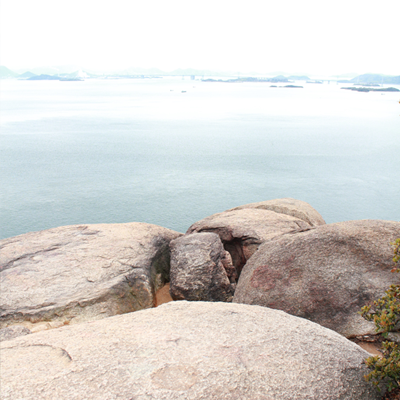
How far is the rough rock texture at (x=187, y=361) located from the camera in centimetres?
452

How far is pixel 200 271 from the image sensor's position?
10016 millimetres

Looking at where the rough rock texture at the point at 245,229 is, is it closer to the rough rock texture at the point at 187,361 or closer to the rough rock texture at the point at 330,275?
the rough rock texture at the point at 330,275

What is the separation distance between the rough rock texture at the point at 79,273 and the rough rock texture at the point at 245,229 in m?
1.58

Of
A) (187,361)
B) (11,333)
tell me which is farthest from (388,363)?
(11,333)

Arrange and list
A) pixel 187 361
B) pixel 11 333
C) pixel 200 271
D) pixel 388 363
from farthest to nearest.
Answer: pixel 200 271 → pixel 11 333 → pixel 388 363 → pixel 187 361

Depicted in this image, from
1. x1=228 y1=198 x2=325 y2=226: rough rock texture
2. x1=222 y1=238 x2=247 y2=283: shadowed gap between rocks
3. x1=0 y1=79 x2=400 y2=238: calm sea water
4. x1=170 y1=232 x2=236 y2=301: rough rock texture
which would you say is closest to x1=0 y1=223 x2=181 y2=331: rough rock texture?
x1=170 y1=232 x2=236 y2=301: rough rock texture

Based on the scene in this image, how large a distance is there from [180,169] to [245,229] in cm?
3184

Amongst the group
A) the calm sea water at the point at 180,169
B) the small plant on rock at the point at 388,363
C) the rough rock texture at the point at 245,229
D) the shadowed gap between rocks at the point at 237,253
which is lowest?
the calm sea water at the point at 180,169

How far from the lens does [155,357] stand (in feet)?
16.4

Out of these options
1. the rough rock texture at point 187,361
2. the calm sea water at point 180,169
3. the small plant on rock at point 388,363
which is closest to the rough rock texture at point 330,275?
the rough rock texture at point 187,361

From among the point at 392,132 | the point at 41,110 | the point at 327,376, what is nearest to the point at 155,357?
the point at 327,376

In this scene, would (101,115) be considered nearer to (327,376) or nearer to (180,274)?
(180,274)

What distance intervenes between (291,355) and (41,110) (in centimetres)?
9593

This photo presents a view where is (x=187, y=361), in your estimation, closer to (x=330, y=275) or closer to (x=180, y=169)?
(x=330, y=275)
